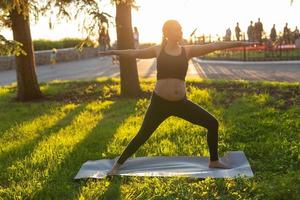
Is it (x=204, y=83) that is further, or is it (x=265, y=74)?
(x=265, y=74)

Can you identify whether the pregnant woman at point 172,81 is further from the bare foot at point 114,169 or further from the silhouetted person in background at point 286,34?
the silhouetted person in background at point 286,34

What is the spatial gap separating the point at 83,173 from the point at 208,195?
6.00 ft

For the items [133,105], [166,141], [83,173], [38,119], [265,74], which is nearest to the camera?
[83,173]

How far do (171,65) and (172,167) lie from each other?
1.51m

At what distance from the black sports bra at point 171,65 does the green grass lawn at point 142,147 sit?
130 cm

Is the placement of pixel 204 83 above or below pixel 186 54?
below

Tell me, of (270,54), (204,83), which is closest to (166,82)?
(204,83)

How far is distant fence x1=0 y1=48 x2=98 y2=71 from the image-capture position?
29391 mm

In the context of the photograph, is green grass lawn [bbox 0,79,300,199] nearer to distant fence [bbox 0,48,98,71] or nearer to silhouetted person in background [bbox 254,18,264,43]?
Result: silhouetted person in background [bbox 254,18,264,43]

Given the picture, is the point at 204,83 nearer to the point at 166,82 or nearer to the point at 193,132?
the point at 193,132

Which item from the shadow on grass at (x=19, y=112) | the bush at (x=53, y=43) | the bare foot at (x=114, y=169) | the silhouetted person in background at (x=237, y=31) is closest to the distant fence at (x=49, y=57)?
the bush at (x=53, y=43)

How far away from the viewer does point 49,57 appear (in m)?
34.3

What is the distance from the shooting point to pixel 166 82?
5988 millimetres

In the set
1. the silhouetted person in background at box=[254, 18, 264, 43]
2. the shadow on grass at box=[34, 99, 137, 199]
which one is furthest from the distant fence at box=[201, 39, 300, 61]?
the shadow on grass at box=[34, 99, 137, 199]
